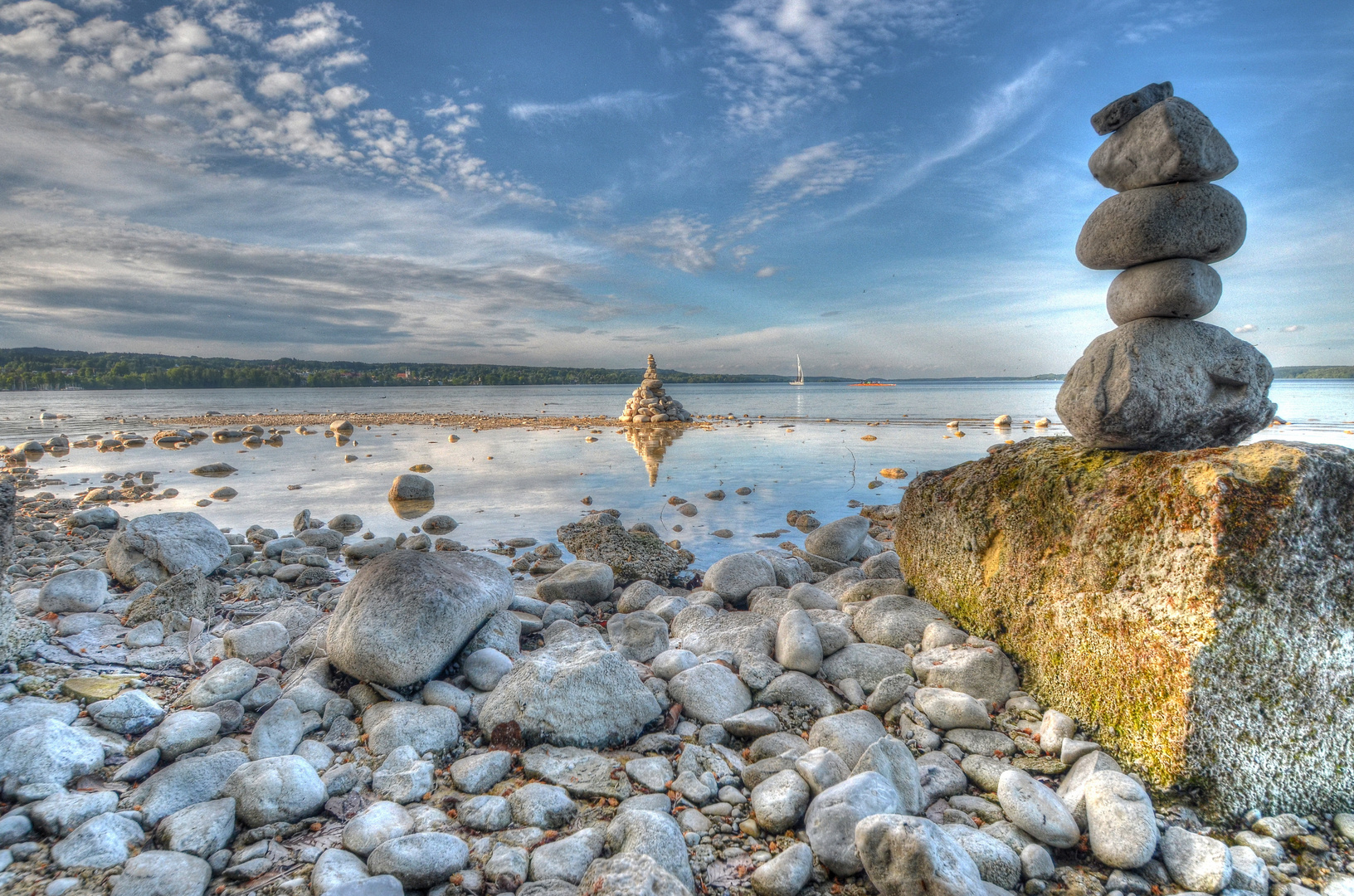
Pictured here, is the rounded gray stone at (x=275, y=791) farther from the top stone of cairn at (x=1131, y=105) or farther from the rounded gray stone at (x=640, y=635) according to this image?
the top stone of cairn at (x=1131, y=105)

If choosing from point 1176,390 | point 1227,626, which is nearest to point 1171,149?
point 1176,390

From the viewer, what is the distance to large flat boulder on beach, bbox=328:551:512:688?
5.36 meters

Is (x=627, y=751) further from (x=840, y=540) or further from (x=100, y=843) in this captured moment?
(x=840, y=540)

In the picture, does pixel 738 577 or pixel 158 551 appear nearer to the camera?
pixel 738 577

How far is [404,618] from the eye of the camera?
217 inches

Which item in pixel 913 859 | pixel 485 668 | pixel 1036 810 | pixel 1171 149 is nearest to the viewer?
pixel 913 859

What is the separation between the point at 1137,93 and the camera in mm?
5637

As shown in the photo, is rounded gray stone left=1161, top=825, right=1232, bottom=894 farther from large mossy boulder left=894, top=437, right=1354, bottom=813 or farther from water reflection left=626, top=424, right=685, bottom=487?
water reflection left=626, top=424, right=685, bottom=487

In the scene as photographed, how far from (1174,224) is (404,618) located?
25.1 feet

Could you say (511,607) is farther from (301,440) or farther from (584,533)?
(301,440)

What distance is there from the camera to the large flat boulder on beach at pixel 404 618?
17.6 ft

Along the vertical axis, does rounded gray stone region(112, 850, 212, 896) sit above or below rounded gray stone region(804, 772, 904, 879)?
below

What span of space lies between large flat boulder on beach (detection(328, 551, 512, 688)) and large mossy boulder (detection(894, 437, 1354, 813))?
526 cm

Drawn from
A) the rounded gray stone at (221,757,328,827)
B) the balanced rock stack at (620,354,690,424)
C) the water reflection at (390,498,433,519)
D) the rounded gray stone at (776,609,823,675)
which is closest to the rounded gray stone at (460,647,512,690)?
the rounded gray stone at (221,757,328,827)
